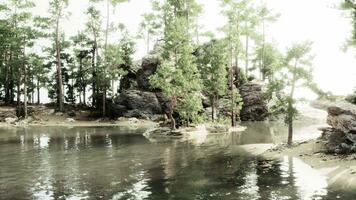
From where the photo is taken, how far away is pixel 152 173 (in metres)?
22.1

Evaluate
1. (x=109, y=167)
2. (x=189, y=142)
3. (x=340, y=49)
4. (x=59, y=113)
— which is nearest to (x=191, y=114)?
(x=189, y=142)

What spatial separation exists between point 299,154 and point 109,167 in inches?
474

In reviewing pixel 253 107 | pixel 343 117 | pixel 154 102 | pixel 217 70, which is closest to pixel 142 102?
pixel 154 102

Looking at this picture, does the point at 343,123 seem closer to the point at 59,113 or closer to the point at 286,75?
the point at 286,75

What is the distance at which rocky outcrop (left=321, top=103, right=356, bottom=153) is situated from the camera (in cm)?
2444

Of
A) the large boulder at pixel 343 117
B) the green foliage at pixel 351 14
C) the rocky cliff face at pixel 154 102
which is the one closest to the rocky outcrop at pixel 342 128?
the large boulder at pixel 343 117

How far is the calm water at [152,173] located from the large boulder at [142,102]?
103 ft

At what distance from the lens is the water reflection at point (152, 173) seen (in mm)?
17219

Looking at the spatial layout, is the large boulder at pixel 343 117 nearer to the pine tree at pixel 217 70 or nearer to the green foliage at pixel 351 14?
the green foliage at pixel 351 14

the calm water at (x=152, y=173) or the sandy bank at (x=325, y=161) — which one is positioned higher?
the sandy bank at (x=325, y=161)

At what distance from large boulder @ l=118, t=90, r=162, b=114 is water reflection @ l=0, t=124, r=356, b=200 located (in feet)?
103

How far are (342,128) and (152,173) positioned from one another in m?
11.5

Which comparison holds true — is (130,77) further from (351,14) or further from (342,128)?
(342,128)

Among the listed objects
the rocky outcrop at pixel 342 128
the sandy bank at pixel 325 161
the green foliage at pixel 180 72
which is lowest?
the sandy bank at pixel 325 161
